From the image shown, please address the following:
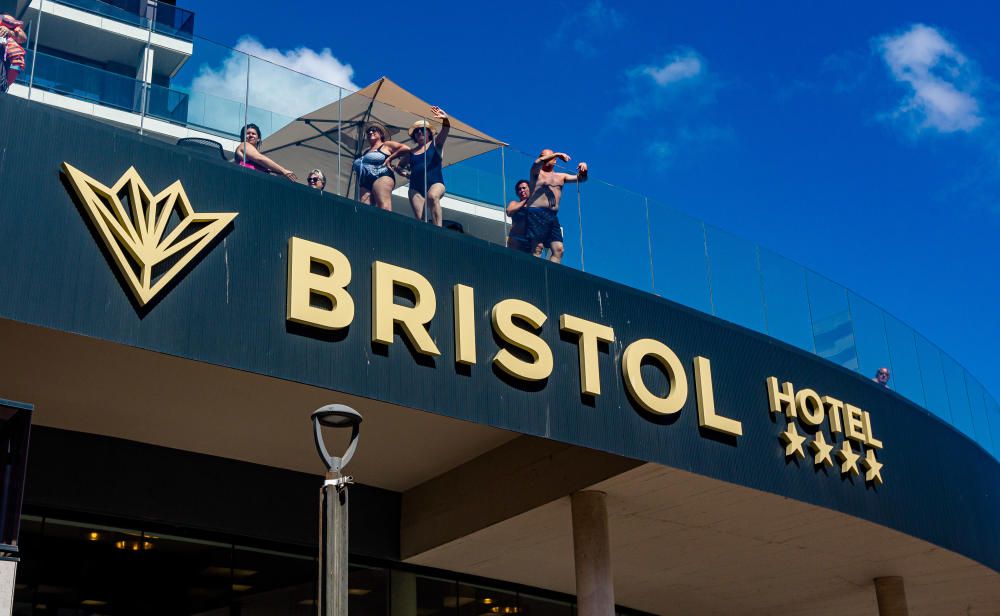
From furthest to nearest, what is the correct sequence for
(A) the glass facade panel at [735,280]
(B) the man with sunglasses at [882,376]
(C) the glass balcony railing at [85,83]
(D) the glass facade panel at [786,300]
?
(B) the man with sunglasses at [882,376], (D) the glass facade panel at [786,300], (A) the glass facade panel at [735,280], (C) the glass balcony railing at [85,83]

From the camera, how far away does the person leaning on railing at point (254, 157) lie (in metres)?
15.8

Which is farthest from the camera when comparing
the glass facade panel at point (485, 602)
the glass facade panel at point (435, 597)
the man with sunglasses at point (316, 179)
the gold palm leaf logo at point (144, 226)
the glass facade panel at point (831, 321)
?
the glass facade panel at point (485, 602)

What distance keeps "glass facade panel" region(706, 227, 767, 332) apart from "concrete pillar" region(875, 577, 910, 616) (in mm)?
6585

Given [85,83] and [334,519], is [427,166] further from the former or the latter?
[334,519]

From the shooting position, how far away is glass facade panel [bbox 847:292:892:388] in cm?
2350

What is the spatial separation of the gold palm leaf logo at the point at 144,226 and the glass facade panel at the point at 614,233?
6.59m

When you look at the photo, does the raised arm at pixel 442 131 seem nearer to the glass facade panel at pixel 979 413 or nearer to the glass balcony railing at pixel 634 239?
the glass balcony railing at pixel 634 239

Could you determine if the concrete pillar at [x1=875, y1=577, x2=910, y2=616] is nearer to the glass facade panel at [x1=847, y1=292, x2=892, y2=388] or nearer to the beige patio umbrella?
the glass facade panel at [x1=847, y1=292, x2=892, y2=388]

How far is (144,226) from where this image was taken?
1401cm

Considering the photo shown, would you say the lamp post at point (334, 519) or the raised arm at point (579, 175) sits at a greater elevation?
the raised arm at point (579, 175)

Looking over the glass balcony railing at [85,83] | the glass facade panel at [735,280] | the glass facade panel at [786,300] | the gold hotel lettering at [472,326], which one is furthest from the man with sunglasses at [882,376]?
→ the glass balcony railing at [85,83]

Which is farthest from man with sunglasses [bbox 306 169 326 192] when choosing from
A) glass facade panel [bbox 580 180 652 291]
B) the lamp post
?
the lamp post

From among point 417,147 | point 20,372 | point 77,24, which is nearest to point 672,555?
point 417,147

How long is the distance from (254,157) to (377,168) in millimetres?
1762
